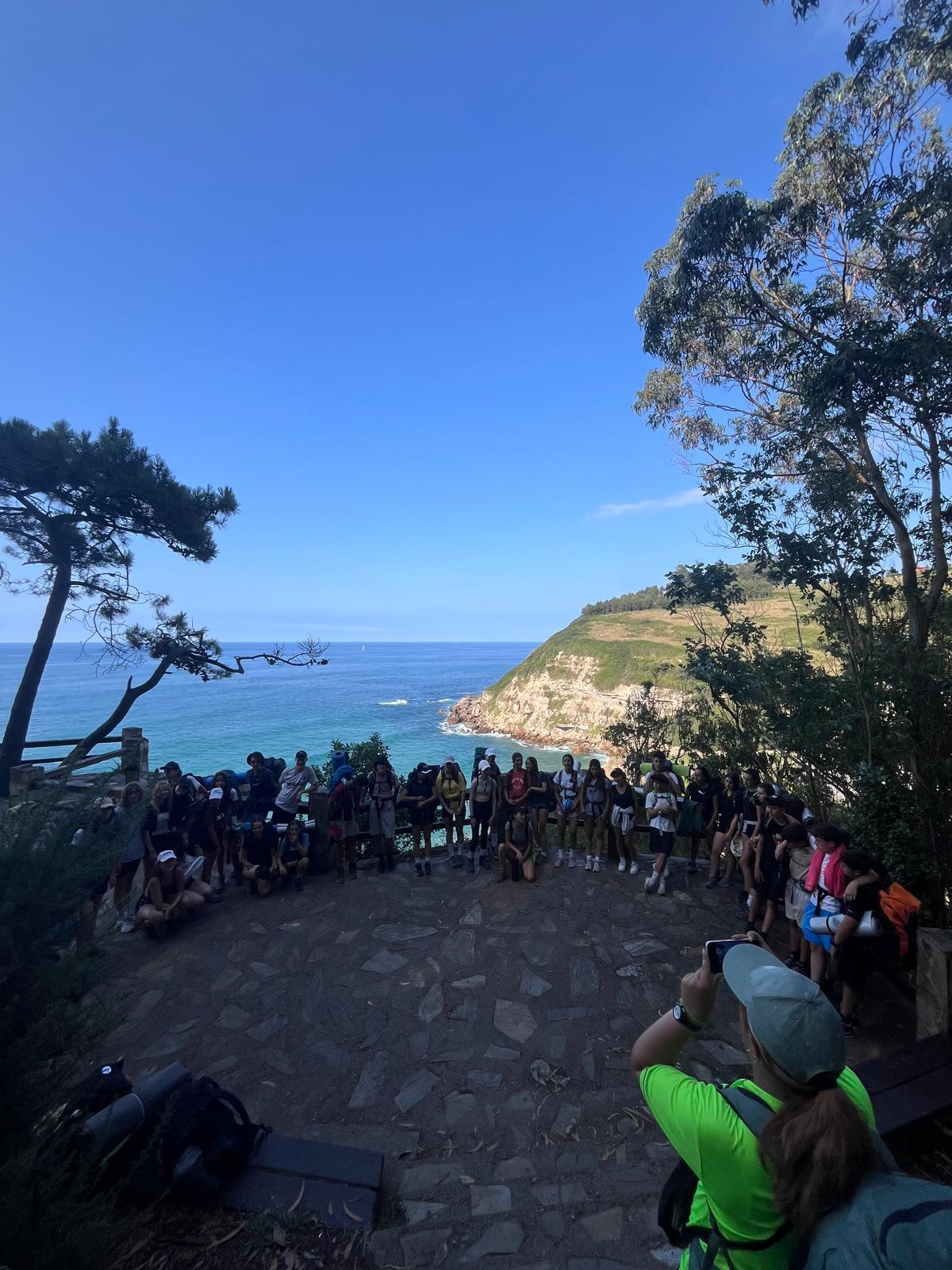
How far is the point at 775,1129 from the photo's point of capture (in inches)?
55.9

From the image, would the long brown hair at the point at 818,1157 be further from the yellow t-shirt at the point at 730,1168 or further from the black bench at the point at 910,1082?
the black bench at the point at 910,1082

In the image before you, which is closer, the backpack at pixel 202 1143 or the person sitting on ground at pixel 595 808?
the backpack at pixel 202 1143

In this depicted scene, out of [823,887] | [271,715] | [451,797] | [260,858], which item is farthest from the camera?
[271,715]

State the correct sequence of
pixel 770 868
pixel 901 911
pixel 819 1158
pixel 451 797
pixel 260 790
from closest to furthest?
pixel 819 1158, pixel 901 911, pixel 770 868, pixel 260 790, pixel 451 797

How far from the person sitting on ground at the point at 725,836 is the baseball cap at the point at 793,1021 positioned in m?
6.88

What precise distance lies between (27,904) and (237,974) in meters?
3.98

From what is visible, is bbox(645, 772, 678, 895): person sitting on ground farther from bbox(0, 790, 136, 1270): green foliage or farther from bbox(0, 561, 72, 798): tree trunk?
bbox(0, 561, 72, 798): tree trunk

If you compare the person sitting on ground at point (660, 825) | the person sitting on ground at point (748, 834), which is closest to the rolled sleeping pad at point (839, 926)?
the person sitting on ground at point (748, 834)

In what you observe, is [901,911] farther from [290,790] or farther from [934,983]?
[290,790]

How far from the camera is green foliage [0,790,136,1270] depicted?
238 centimetres

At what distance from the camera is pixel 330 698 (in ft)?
352

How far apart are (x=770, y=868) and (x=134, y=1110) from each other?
5853 millimetres

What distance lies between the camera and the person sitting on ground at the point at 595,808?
8.40 m

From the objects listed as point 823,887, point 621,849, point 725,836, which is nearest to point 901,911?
point 823,887
